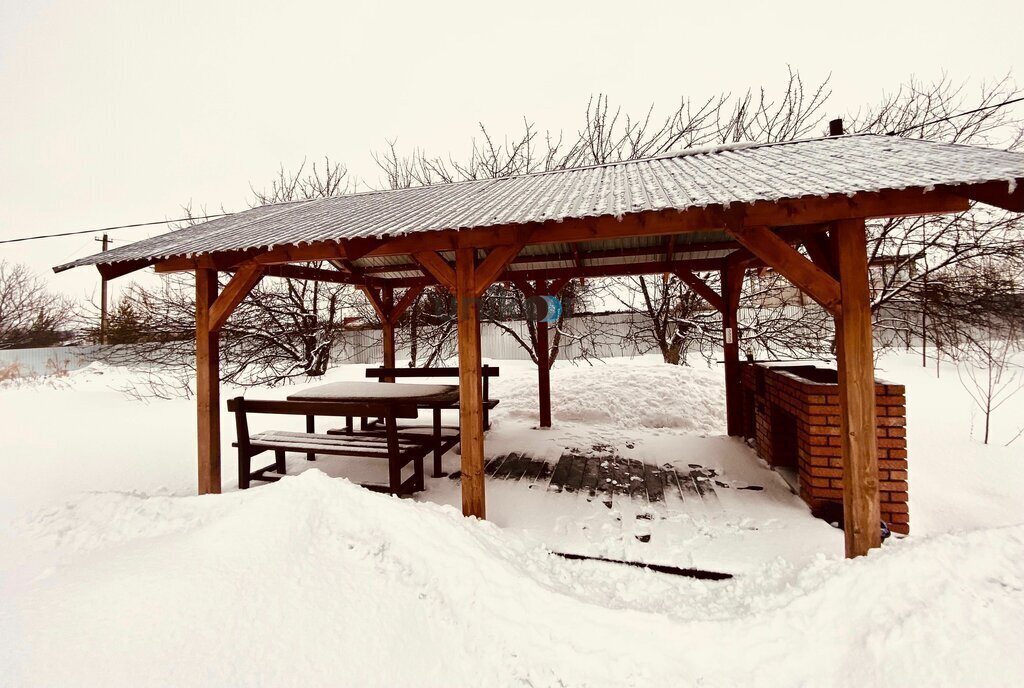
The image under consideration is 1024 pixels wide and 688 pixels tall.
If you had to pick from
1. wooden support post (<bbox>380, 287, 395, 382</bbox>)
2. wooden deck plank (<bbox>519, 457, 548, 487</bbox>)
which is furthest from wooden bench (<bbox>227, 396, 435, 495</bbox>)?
wooden support post (<bbox>380, 287, 395, 382</bbox>)

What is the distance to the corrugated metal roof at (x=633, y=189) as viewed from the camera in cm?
269

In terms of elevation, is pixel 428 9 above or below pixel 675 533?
above

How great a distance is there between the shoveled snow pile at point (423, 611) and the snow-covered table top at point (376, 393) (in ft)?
6.14

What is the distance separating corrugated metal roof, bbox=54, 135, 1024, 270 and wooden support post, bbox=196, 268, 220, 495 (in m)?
0.48

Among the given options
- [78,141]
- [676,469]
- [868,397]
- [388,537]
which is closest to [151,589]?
[388,537]

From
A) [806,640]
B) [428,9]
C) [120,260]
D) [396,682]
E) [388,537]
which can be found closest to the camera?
[396,682]

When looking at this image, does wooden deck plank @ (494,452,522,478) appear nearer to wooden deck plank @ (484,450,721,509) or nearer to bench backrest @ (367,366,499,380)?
wooden deck plank @ (484,450,721,509)

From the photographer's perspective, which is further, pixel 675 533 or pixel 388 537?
pixel 675 533

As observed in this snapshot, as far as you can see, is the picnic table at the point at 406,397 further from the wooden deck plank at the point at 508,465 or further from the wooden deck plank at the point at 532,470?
the wooden deck plank at the point at 532,470

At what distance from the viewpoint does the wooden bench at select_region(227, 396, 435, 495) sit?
3.98 metres

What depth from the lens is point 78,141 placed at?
16719mm

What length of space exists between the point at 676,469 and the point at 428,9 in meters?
34.3

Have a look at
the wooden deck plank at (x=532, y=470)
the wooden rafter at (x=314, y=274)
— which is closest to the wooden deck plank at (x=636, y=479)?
the wooden deck plank at (x=532, y=470)

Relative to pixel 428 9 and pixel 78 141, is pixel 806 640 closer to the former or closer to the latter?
pixel 78 141
